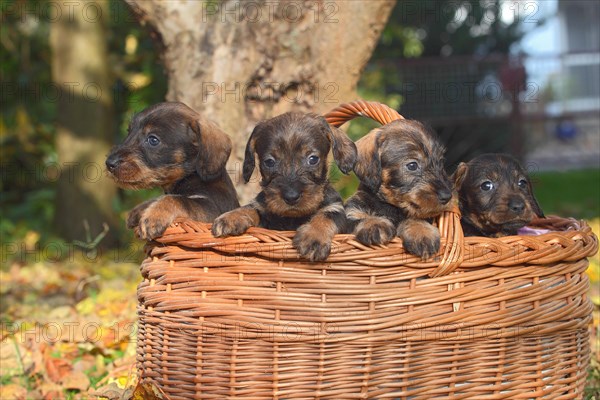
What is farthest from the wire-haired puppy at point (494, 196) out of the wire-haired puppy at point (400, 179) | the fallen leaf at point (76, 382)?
the fallen leaf at point (76, 382)

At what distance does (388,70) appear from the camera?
12656mm

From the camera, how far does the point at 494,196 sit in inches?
154

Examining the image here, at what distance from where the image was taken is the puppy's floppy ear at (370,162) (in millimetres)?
3605

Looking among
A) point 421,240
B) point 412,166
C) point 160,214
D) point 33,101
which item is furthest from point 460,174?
point 33,101

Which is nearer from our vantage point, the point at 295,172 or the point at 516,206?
the point at 295,172

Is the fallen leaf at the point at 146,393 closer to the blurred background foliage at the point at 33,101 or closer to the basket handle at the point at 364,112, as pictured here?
the basket handle at the point at 364,112

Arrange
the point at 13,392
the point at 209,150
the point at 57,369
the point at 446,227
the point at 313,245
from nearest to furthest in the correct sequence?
the point at 313,245 < the point at 446,227 < the point at 209,150 < the point at 13,392 < the point at 57,369

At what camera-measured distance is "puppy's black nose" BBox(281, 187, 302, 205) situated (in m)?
3.38

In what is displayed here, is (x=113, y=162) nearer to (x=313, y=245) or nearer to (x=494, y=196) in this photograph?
(x=313, y=245)

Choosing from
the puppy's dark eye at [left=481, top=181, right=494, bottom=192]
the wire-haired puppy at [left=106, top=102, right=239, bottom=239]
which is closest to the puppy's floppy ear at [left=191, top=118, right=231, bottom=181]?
the wire-haired puppy at [left=106, top=102, right=239, bottom=239]

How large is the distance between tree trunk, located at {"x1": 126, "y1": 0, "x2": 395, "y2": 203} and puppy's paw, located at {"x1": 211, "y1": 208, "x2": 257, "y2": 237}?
2111 mm

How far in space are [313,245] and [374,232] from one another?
0.28m

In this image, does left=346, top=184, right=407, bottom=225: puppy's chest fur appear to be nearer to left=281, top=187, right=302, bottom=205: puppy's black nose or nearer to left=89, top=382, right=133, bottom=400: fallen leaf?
left=281, top=187, right=302, bottom=205: puppy's black nose

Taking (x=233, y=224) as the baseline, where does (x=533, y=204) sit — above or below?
below
